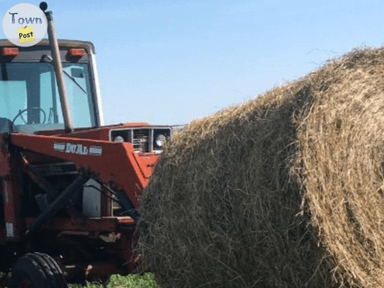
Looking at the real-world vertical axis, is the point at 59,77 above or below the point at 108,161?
above

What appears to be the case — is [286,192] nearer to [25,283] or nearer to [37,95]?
[25,283]

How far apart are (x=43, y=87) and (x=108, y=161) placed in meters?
2.10

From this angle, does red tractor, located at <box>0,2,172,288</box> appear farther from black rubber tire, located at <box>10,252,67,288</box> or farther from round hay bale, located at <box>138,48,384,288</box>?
round hay bale, located at <box>138,48,384,288</box>

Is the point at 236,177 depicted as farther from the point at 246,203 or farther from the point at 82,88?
the point at 82,88

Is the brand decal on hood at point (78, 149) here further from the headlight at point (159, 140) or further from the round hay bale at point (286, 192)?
the round hay bale at point (286, 192)

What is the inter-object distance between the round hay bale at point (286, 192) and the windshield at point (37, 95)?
2.74 metres

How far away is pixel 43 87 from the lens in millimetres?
7969

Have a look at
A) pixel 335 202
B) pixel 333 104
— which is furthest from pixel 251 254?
pixel 333 104

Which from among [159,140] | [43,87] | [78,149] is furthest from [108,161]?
[43,87]

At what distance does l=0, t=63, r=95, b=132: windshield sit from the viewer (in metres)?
7.70

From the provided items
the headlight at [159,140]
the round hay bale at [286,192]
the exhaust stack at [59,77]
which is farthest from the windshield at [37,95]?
the round hay bale at [286,192]

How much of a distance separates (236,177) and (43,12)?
135 inches

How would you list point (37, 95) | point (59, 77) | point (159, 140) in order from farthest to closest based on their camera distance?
point (37, 95), point (59, 77), point (159, 140)

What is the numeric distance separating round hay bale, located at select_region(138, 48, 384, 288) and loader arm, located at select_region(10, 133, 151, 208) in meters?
0.60
